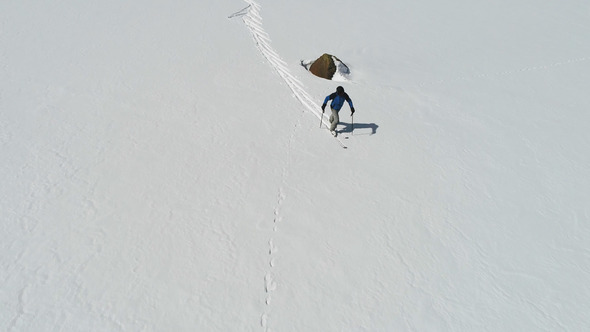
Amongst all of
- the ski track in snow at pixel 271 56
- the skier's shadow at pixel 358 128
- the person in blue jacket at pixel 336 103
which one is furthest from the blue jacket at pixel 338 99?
the skier's shadow at pixel 358 128

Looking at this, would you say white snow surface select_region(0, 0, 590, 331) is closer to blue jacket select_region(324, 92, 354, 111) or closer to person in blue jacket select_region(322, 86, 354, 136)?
person in blue jacket select_region(322, 86, 354, 136)

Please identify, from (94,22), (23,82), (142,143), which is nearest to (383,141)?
(142,143)

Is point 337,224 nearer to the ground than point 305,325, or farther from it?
farther from it

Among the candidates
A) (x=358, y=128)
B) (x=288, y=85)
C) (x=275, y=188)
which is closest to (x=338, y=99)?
(x=358, y=128)

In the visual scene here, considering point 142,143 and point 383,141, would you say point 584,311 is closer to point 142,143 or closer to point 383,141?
point 383,141

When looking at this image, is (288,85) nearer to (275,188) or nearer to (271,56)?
(271,56)

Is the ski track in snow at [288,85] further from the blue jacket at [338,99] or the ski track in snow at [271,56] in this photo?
the blue jacket at [338,99]
